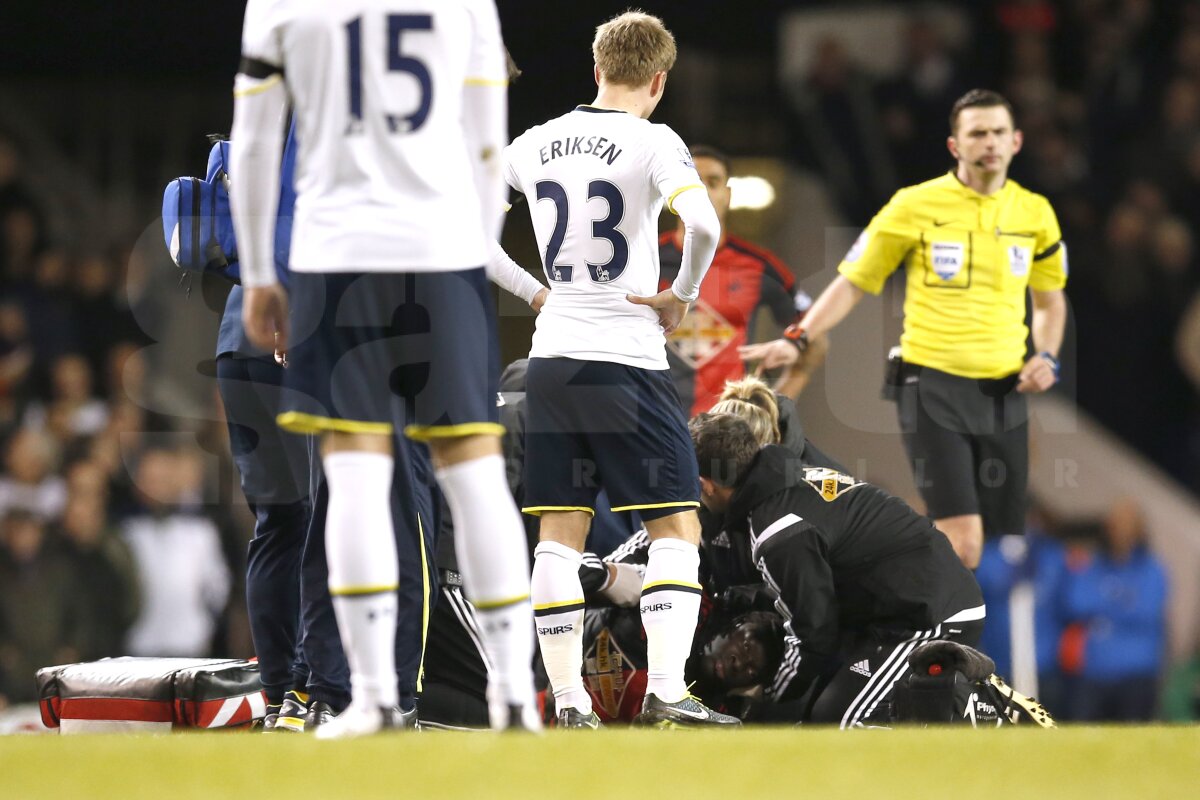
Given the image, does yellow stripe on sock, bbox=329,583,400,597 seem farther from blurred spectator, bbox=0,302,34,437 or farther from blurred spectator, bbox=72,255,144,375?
blurred spectator, bbox=72,255,144,375

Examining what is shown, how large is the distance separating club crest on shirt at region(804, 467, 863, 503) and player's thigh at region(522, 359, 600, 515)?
0.96 metres

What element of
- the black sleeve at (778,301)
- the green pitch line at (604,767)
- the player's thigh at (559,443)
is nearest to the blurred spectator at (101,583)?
the black sleeve at (778,301)

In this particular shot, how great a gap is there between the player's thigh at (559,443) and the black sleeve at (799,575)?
69 cm

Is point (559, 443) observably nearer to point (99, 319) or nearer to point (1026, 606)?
point (1026, 606)

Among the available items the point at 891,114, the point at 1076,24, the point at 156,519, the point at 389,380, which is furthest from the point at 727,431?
the point at 1076,24

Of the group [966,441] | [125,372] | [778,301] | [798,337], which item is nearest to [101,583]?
[125,372]

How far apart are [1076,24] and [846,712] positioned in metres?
8.54

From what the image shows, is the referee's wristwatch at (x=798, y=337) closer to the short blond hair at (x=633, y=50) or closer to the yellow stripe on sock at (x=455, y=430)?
the short blond hair at (x=633, y=50)

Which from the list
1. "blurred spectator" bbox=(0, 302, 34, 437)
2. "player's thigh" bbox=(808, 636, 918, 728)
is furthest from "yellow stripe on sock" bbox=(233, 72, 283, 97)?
"blurred spectator" bbox=(0, 302, 34, 437)

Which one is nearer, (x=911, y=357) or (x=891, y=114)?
(x=911, y=357)

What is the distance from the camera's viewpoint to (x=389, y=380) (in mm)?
3578

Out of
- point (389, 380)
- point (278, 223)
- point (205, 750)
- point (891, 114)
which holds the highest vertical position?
point (891, 114)

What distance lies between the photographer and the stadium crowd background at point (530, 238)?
374 inches

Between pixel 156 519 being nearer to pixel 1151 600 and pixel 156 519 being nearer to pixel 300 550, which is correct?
pixel 300 550
